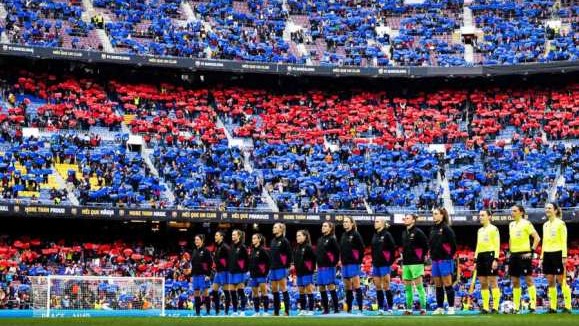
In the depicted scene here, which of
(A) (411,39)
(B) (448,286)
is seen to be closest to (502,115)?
(A) (411,39)

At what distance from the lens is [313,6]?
201ft

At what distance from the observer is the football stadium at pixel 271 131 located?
1767 inches

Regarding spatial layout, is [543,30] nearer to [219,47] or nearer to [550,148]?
[550,148]

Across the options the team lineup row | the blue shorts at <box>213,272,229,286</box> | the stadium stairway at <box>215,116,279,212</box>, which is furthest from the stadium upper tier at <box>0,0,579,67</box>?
the team lineup row

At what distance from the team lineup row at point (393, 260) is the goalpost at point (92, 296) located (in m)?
6.04

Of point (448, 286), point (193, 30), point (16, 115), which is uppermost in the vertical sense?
point (193, 30)

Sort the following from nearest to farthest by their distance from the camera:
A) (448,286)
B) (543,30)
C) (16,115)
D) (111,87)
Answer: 1. (448,286)
2. (16,115)
3. (111,87)
4. (543,30)

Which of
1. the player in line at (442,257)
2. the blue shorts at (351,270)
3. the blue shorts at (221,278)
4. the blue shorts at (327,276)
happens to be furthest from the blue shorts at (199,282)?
the player in line at (442,257)

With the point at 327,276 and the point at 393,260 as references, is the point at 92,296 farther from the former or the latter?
the point at 393,260

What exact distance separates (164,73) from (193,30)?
10.5ft

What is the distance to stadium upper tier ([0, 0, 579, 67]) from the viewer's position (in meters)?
54.1

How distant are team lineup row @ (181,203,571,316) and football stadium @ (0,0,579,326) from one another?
8705mm

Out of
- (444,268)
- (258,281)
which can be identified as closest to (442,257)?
(444,268)

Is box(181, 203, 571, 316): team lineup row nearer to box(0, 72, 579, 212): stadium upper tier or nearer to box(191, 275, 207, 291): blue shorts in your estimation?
box(191, 275, 207, 291): blue shorts
